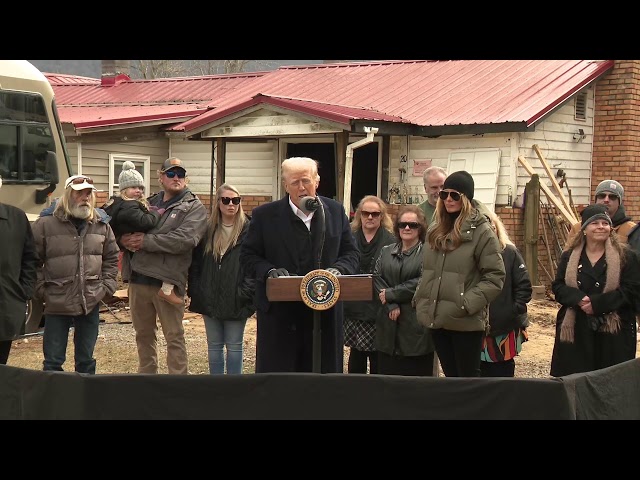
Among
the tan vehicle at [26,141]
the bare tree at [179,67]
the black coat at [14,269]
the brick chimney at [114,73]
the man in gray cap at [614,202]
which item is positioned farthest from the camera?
the bare tree at [179,67]

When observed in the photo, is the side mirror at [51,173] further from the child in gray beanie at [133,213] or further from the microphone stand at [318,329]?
the microphone stand at [318,329]

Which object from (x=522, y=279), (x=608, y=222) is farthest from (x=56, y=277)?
(x=608, y=222)

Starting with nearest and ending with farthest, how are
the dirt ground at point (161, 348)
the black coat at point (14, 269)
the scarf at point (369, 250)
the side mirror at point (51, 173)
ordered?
the black coat at point (14, 269) < the scarf at point (369, 250) < the dirt ground at point (161, 348) < the side mirror at point (51, 173)

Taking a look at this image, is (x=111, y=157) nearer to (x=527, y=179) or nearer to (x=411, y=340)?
(x=527, y=179)

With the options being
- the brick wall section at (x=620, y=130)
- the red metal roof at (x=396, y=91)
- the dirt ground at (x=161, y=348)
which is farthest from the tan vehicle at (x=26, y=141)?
the brick wall section at (x=620, y=130)

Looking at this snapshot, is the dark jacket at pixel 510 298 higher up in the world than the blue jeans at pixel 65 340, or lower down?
higher up

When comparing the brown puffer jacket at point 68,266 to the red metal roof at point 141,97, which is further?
the red metal roof at point 141,97

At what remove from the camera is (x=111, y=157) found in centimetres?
1644

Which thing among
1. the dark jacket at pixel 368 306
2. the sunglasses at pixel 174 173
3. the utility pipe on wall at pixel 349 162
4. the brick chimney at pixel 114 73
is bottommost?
the dark jacket at pixel 368 306

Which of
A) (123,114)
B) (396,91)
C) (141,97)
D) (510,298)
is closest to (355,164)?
(396,91)

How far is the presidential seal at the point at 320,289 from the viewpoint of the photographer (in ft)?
13.7

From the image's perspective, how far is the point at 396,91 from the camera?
52.7 ft

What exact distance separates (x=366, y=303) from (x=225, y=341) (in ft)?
3.77

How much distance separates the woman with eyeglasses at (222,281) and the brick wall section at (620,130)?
1024 cm
